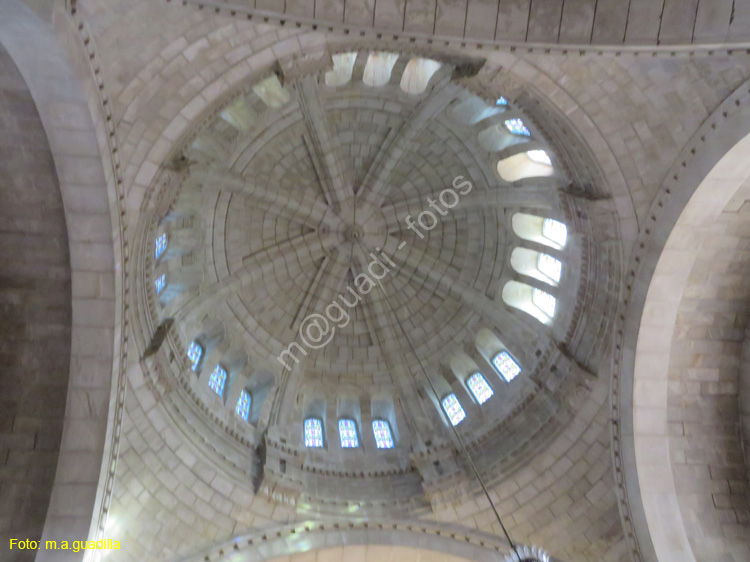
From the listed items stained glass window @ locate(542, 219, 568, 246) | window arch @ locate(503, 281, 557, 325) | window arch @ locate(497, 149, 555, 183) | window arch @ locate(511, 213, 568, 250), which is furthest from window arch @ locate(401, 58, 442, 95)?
window arch @ locate(503, 281, 557, 325)

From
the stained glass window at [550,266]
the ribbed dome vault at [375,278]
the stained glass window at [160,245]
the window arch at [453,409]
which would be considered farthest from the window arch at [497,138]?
the stained glass window at [160,245]

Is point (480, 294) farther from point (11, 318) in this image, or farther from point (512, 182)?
point (11, 318)

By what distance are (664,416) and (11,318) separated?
12067 millimetres

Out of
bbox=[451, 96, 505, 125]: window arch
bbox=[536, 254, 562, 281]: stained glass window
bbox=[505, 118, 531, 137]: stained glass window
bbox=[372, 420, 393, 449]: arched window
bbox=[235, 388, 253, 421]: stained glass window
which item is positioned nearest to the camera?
bbox=[505, 118, 531, 137]: stained glass window

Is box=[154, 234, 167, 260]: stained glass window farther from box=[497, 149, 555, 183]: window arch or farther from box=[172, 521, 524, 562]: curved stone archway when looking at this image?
box=[497, 149, 555, 183]: window arch

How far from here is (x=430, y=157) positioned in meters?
17.0

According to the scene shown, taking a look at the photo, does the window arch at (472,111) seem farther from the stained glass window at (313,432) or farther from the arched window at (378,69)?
the stained glass window at (313,432)

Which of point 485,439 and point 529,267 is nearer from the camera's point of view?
point 485,439

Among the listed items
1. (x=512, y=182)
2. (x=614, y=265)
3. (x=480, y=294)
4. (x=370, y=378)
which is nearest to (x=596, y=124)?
(x=614, y=265)

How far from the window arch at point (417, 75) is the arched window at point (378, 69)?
1.46 feet

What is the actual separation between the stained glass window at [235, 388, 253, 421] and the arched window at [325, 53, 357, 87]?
7993 mm

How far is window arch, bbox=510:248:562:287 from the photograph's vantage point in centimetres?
1498

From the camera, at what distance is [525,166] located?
15055 mm

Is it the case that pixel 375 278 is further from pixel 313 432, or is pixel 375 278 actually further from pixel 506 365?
pixel 313 432
